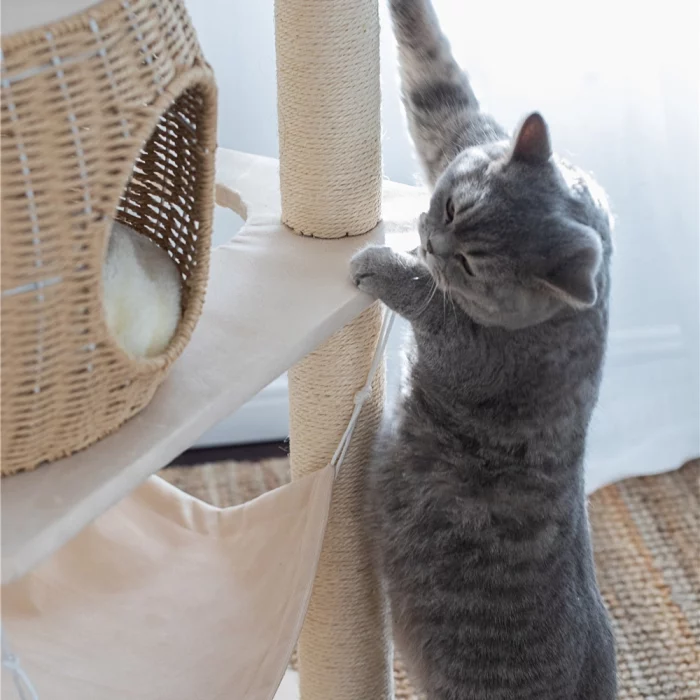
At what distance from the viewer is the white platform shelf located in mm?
704

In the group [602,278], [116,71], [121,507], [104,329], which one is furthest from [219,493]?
[116,71]

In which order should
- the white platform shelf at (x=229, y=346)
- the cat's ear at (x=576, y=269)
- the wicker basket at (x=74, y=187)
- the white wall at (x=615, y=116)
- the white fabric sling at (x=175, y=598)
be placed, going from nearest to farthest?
the wicker basket at (x=74, y=187) → the white platform shelf at (x=229, y=346) → the cat's ear at (x=576, y=269) → the white fabric sling at (x=175, y=598) → the white wall at (x=615, y=116)

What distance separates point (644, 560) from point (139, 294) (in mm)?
1315

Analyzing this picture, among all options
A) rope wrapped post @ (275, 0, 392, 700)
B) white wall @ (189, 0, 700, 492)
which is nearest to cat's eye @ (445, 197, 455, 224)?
rope wrapped post @ (275, 0, 392, 700)

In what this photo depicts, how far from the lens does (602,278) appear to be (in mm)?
1032

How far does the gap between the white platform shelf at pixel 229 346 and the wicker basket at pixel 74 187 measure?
0.11 feet

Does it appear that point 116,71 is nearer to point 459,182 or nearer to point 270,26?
point 459,182

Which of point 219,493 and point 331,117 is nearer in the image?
point 331,117

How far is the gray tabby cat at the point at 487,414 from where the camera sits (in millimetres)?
991

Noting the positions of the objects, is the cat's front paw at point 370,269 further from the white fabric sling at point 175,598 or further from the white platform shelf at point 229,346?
the white fabric sling at point 175,598

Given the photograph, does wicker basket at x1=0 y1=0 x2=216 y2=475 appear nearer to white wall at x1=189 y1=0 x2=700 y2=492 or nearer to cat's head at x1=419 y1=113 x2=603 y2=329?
cat's head at x1=419 y1=113 x2=603 y2=329

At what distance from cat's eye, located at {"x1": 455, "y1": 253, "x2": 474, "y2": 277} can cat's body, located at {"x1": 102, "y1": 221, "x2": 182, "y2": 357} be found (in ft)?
1.08

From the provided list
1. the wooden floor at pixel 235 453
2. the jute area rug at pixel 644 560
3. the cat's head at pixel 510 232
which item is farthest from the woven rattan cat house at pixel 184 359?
the wooden floor at pixel 235 453

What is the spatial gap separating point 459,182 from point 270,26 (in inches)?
25.8
